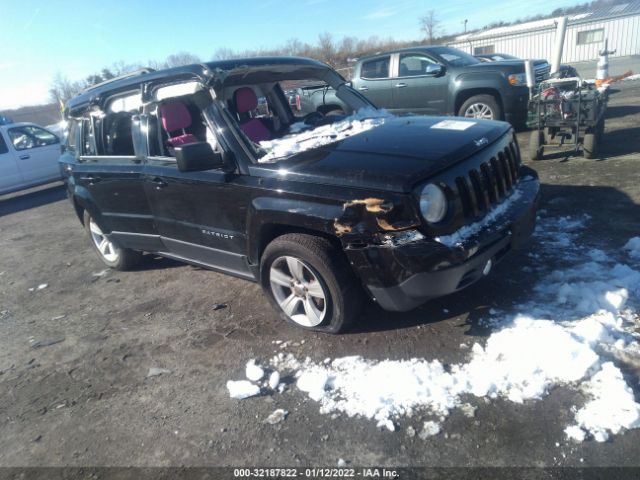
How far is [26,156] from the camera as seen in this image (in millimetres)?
11102

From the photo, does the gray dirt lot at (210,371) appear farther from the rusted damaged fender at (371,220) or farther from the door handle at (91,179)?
the door handle at (91,179)

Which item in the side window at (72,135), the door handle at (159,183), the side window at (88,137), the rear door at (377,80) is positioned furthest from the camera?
the rear door at (377,80)

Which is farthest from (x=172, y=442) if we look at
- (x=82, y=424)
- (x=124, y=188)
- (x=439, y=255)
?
(x=124, y=188)

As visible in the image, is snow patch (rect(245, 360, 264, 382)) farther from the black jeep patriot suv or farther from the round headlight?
the round headlight

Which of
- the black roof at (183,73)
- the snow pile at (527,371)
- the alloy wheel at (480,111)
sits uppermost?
the black roof at (183,73)

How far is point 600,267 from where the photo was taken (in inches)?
148

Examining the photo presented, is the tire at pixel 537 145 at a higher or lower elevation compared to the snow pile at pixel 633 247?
higher

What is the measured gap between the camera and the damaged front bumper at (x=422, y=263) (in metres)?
2.76

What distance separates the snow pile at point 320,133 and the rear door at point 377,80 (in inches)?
230

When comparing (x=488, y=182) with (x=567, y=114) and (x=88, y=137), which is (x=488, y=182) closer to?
(x=88, y=137)

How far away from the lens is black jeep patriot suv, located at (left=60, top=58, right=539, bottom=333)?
112 inches

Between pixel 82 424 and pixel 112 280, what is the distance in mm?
2590

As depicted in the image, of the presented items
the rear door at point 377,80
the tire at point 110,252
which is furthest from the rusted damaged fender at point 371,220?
the rear door at point 377,80

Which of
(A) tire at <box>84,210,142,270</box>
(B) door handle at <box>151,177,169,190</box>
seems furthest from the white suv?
(B) door handle at <box>151,177,169,190</box>
